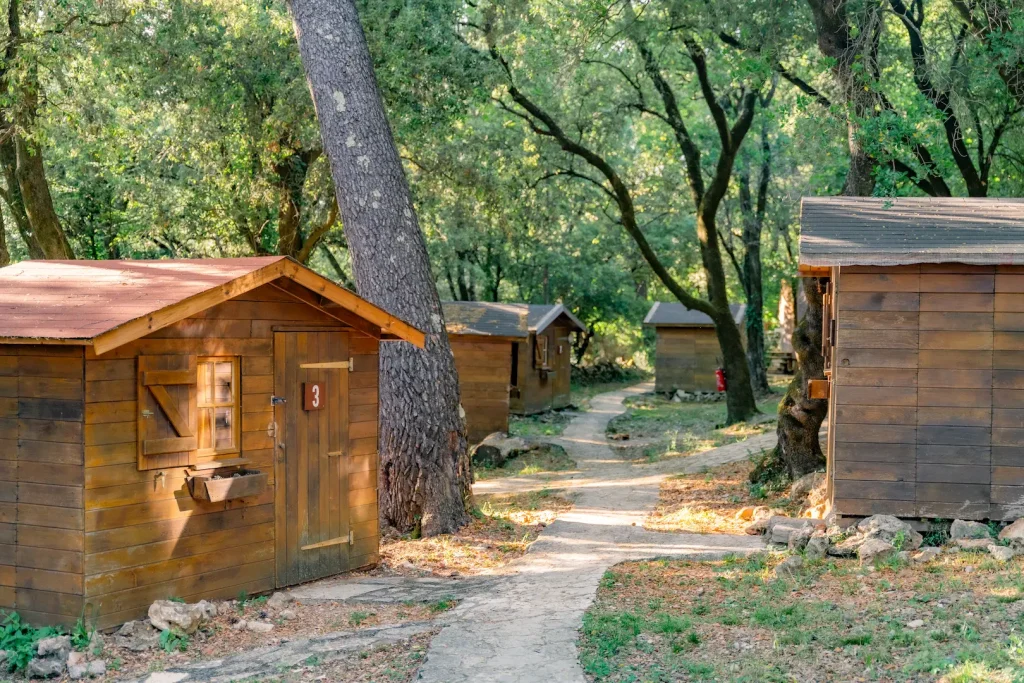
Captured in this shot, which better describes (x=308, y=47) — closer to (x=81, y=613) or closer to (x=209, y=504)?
(x=209, y=504)

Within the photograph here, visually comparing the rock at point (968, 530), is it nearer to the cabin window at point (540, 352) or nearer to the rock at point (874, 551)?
the rock at point (874, 551)

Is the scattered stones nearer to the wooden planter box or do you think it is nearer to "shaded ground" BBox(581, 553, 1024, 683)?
the wooden planter box

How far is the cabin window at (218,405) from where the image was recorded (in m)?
7.99

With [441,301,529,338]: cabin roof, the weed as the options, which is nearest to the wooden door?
the weed

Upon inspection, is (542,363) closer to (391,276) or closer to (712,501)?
(712,501)

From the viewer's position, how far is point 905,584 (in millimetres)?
8094

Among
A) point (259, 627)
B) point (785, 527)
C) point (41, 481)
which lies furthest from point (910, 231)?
point (41, 481)

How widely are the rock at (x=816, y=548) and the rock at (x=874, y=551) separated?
0.33 meters

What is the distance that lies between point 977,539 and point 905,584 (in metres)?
1.74

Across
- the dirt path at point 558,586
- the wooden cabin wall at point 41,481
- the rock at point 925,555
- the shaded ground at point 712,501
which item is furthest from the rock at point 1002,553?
the wooden cabin wall at point 41,481

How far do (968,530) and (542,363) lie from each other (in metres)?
18.8

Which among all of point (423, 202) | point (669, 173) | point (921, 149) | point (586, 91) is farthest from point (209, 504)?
point (669, 173)

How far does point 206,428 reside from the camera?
8016 millimetres

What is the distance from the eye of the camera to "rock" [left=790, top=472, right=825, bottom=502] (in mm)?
12211
